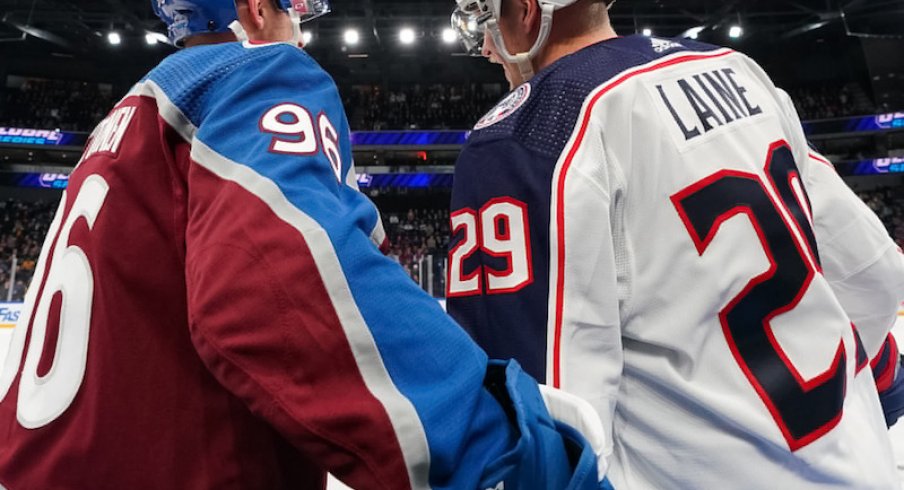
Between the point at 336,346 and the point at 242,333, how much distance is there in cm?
8

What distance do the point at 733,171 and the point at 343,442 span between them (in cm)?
74

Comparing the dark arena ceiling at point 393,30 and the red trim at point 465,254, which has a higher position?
the dark arena ceiling at point 393,30

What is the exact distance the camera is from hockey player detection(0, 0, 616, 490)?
51cm

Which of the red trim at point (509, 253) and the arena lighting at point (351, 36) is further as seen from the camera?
the arena lighting at point (351, 36)

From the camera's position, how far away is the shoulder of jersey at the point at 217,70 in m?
0.70

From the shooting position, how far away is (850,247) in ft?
4.15

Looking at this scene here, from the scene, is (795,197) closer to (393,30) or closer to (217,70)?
(217,70)

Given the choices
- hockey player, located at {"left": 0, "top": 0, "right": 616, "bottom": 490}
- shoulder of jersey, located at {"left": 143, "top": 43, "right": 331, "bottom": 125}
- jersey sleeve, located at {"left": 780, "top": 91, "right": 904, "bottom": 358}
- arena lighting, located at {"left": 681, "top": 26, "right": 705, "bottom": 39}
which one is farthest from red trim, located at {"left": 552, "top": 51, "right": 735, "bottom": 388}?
arena lighting, located at {"left": 681, "top": 26, "right": 705, "bottom": 39}

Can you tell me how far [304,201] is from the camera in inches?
22.5

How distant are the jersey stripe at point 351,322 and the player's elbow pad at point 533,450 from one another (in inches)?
2.7

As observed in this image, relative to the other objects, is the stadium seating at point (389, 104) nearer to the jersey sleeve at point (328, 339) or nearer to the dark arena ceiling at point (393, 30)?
the dark arena ceiling at point (393, 30)

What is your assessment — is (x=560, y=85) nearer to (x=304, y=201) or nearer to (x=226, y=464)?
(x=304, y=201)

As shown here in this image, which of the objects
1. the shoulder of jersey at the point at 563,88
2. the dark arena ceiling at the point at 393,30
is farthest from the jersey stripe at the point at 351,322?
the dark arena ceiling at the point at 393,30

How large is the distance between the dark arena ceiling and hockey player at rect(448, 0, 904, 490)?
15170mm
